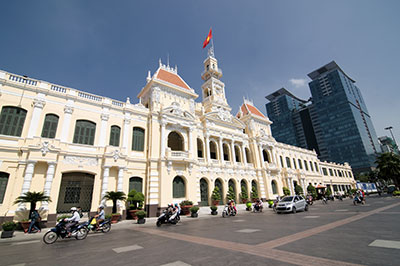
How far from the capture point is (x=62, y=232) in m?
8.91

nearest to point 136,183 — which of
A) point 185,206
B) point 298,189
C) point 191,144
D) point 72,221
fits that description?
point 185,206

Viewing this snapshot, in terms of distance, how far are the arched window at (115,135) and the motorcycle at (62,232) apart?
36.9ft

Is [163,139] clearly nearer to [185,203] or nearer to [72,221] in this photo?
[185,203]

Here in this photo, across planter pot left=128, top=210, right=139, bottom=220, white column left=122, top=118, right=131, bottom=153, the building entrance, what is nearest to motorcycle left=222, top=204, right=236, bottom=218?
planter pot left=128, top=210, right=139, bottom=220

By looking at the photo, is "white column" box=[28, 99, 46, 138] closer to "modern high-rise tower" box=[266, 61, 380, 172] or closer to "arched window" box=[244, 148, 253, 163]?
"arched window" box=[244, 148, 253, 163]

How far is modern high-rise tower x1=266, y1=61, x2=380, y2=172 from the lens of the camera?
9419 centimetres

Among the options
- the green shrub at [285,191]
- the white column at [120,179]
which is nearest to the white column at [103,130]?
the white column at [120,179]

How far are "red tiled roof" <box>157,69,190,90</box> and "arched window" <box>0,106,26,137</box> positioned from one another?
1495 cm

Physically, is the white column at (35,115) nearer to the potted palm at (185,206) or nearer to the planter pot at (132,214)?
the planter pot at (132,214)

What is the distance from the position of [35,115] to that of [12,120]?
1520mm

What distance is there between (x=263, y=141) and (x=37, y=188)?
32.3 metres

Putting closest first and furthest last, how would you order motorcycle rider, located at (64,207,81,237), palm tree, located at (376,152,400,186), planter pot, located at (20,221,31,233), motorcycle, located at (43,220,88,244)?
motorcycle, located at (43,220,88,244) < motorcycle rider, located at (64,207,81,237) < planter pot, located at (20,221,31,233) < palm tree, located at (376,152,400,186)

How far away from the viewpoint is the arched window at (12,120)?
1489 centimetres

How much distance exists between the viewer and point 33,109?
16.2 m
